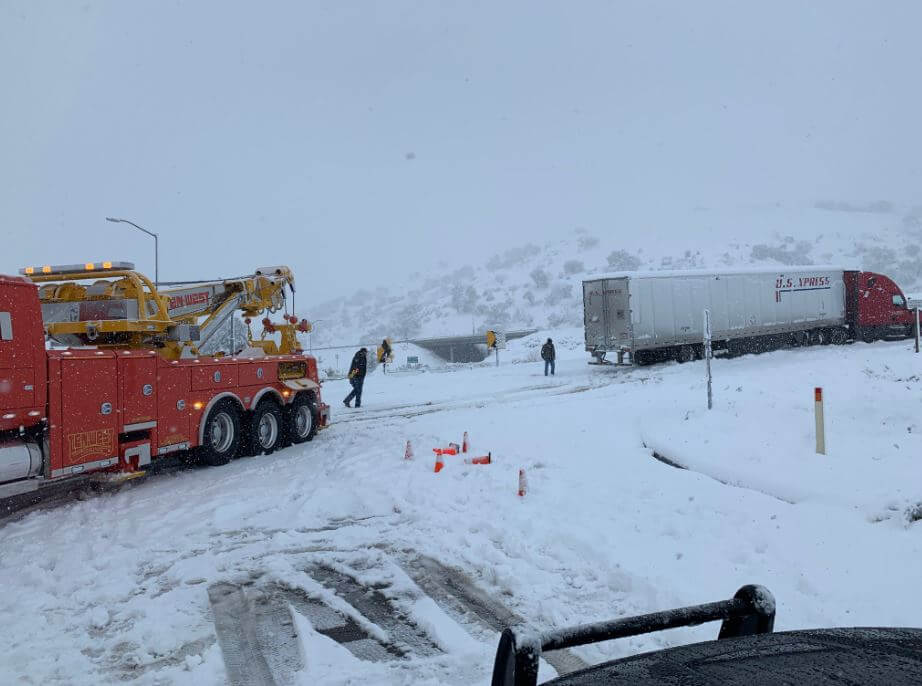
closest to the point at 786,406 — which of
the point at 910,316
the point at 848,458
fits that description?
the point at 848,458

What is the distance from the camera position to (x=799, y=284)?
104 ft

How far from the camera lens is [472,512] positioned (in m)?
8.10

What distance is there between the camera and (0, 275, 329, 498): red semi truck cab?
26.6 feet

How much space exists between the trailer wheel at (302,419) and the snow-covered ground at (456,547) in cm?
142

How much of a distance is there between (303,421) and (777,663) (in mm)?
13450

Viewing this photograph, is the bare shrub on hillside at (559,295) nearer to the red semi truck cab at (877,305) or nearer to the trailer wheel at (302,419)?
the red semi truck cab at (877,305)

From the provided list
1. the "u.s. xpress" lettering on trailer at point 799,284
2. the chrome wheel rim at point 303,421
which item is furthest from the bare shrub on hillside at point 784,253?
the chrome wheel rim at point 303,421

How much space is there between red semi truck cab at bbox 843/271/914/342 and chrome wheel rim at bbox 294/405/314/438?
95.6 ft

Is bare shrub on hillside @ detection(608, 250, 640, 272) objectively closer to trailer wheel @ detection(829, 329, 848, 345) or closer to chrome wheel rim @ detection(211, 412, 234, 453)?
trailer wheel @ detection(829, 329, 848, 345)

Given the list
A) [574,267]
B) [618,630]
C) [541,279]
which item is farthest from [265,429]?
[574,267]

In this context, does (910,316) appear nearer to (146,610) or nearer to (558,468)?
(558,468)

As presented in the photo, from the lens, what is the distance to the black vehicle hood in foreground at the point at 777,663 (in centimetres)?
183

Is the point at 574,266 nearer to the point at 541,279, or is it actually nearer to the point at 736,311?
the point at 541,279

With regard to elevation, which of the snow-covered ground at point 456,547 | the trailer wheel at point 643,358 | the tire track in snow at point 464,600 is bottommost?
the tire track in snow at point 464,600
